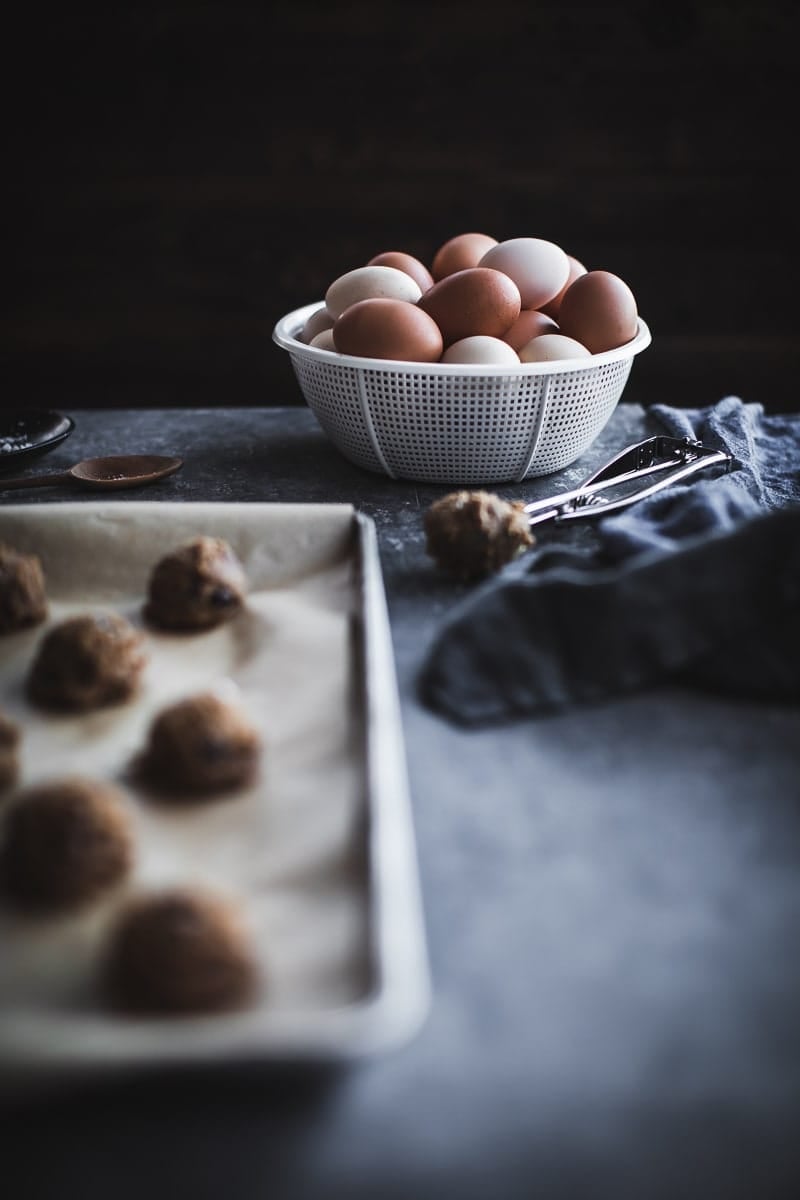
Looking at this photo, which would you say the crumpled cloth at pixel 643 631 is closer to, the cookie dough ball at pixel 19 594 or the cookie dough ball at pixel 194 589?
the cookie dough ball at pixel 194 589

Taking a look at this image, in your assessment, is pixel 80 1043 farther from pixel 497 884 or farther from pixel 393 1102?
pixel 497 884

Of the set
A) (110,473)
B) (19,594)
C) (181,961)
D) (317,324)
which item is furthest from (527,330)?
(181,961)

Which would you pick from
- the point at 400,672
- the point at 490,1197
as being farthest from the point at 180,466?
the point at 490,1197

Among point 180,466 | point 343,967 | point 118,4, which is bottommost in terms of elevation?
point 180,466

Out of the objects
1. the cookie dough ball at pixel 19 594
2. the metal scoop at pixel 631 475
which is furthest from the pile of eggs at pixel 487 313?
the cookie dough ball at pixel 19 594

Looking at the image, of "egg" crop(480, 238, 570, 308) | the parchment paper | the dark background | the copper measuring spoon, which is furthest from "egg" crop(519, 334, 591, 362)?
the dark background

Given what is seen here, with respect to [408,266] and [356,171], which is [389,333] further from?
[356,171]

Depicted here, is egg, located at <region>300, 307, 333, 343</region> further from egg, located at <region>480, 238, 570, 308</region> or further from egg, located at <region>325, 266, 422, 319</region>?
egg, located at <region>480, 238, 570, 308</region>
